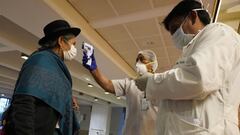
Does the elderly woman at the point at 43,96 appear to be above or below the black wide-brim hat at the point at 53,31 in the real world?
below

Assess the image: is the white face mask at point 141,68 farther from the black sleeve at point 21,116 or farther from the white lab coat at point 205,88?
the black sleeve at point 21,116

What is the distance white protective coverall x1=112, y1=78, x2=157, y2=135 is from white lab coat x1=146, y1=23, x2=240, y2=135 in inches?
31.2

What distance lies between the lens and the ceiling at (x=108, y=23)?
2.79 m

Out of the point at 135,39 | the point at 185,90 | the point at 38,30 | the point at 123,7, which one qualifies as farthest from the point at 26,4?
the point at 185,90

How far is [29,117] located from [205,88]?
827 millimetres

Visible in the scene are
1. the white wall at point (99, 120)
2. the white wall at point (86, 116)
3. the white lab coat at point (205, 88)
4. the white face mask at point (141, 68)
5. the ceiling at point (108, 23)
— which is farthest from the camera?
the white wall at point (86, 116)

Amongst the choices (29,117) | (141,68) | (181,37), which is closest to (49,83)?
(29,117)

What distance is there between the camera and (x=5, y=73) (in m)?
6.78

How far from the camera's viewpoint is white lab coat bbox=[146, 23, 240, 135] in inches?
35.3

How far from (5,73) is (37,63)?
6.26m

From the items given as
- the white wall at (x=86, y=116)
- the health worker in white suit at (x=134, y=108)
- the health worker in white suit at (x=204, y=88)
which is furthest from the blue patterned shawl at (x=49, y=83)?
the white wall at (x=86, y=116)

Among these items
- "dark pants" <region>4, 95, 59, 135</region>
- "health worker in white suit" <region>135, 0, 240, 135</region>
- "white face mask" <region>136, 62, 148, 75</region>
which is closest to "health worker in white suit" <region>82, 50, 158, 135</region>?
"white face mask" <region>136, 62, 148, 75</region>

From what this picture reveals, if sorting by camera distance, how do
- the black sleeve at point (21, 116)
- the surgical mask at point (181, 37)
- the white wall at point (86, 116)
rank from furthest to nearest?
the white wall at point (86, 116)
the surgical mask at point (181, 37)
the black sleeve at point (21, 116)

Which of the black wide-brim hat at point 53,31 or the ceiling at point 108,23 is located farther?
the ceiling at point 108,23
